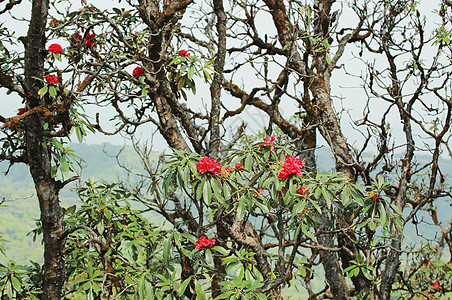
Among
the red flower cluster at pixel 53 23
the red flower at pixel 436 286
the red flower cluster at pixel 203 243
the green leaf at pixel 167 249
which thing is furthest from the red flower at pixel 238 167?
the red flower at pixel 436 286

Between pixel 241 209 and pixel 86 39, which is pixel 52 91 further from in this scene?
pixel 241 209

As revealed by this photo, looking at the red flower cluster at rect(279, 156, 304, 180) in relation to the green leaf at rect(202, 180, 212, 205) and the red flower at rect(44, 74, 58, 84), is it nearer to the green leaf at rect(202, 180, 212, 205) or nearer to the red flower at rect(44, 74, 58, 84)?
the green leaf at rect(202, 180, 212, 205)

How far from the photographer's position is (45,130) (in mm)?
2270

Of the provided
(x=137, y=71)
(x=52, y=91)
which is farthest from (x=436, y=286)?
(x=52, y=91)

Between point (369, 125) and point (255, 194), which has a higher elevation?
point (369, 125)

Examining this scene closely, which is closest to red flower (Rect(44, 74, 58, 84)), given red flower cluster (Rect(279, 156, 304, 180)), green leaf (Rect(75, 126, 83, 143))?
green leaf (Rect(75, 126, 83, 143))

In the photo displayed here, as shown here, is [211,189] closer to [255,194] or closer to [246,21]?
[255,194]

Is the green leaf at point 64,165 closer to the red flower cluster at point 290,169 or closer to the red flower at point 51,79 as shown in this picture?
the red flower at point 51,79

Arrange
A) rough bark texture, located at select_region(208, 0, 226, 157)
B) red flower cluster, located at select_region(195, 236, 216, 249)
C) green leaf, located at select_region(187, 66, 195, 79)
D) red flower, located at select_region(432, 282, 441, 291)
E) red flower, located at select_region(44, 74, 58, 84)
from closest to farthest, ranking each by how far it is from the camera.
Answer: red flower, located at select_region(44, 74, 58, 84) < red flower cluster, located at select_region(195, 236, 216, 249) < green leaf, located at select_region(187, 66, 195, 79) < rough bark texture, located at select_region(208, 0, 226, 157) < red flower, located at select_region(432, 282, 441, 291)

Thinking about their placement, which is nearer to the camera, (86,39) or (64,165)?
(64,165)

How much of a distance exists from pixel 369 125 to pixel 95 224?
9.22 feet

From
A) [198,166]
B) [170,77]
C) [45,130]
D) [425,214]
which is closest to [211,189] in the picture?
[198,166]

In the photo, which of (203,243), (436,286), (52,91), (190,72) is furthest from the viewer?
(436,286)

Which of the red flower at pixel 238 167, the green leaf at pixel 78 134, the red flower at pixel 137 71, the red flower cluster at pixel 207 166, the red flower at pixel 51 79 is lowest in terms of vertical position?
the red flower cluster at pixel 207 166
